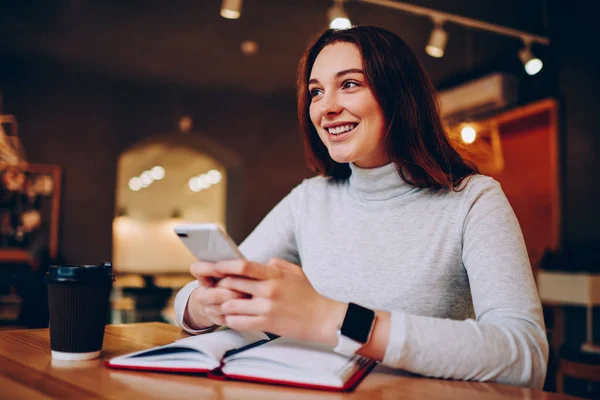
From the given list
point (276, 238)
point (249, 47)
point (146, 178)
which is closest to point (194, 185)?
point (146, 178)

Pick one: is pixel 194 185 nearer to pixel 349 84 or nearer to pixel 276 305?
pixel 349 84

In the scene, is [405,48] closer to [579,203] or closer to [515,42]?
[579,203]

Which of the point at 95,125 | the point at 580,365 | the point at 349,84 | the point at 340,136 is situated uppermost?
the point at 95,125

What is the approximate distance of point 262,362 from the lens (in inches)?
33.6

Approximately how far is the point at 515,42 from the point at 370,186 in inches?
191

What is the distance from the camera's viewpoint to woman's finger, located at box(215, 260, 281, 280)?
82 centimetres

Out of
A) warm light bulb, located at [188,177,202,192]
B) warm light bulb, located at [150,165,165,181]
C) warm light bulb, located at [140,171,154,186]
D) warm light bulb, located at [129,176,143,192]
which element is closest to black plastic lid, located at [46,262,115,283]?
warm light bulb, located at [150,165,165,181]

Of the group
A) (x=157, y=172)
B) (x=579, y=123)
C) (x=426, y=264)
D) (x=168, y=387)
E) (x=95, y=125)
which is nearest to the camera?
(x=168, y=387)

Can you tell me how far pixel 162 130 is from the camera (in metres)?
7.37

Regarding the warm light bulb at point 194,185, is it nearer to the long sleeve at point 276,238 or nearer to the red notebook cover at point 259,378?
the long sleeve at point 276,238

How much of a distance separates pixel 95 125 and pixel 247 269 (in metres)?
6.68

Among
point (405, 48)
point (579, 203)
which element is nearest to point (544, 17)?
point (579, 203)

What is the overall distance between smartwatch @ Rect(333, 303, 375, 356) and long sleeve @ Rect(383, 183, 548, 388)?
4 cm

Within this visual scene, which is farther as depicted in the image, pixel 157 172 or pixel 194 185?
pixel 194 185
